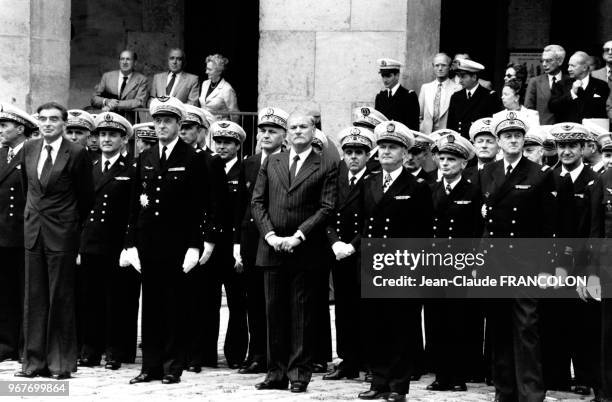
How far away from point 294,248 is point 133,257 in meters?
1.34

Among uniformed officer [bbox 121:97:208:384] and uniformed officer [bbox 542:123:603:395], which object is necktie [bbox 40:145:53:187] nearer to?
uniformed officer [bbox 121:97:208:384]

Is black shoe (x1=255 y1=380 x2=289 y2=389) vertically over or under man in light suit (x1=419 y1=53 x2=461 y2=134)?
under

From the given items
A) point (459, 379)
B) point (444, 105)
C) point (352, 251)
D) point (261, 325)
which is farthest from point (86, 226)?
point (444, 105)

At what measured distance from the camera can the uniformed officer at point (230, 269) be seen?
12.8 metres

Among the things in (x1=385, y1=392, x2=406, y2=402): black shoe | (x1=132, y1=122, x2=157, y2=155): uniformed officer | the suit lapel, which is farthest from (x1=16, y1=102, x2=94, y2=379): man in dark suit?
(x1=385, y1=392, x2=406, y2=402): black shoe

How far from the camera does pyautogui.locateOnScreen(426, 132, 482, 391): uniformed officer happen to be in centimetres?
1162

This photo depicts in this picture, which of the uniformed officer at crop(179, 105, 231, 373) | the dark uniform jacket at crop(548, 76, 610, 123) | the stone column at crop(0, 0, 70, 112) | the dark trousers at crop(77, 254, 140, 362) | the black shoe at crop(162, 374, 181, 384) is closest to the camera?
the black shoe at crop(162, 374, 181, 384)

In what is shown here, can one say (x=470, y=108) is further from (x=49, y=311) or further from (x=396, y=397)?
(x=49, y=311)

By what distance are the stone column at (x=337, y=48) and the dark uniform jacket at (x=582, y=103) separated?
200 cm

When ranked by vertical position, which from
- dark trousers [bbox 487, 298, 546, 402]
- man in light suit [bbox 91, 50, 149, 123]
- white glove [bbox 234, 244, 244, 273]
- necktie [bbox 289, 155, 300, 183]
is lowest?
dark trousers [bbox 487, 298, 546, 402]

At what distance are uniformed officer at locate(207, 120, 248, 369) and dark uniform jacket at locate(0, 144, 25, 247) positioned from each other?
169cm

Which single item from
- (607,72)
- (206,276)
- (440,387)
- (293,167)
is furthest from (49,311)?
(607,72)

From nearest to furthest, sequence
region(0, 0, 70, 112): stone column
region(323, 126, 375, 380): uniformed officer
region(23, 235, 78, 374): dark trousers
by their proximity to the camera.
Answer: region(23, 235, 78, 374): dark trousers, region(323, 126, 375, 380): uniformed officer, region(0, 0, 70, 112): stone column

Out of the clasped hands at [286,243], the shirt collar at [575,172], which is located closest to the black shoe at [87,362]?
the clasped hands at [286,243]
